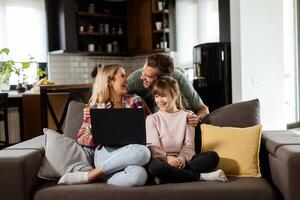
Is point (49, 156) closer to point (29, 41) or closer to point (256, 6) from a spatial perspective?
point (256, 6)

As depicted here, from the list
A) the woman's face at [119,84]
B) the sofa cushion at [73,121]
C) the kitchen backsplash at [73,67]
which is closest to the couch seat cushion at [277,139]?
the woman's face at [119,84]

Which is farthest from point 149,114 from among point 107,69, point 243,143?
point 243,143

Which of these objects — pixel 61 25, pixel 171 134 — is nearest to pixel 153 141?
pixel 171 134

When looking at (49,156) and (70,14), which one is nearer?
(49,156)

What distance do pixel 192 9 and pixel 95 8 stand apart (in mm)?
1621

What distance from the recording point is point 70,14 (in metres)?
6.00

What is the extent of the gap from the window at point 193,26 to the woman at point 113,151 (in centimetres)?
351

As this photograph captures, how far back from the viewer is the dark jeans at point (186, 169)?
2025 mm

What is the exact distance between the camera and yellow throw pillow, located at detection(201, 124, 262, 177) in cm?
218

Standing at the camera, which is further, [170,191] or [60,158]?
[60,158]

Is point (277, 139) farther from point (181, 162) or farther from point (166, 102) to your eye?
point (166, 102)

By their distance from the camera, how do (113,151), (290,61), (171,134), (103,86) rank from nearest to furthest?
1. (113,151)
2. (171,134)
3. (103,86)
4. (290,61)

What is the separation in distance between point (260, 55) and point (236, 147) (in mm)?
2961

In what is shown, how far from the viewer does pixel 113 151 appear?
→ 2211mm
